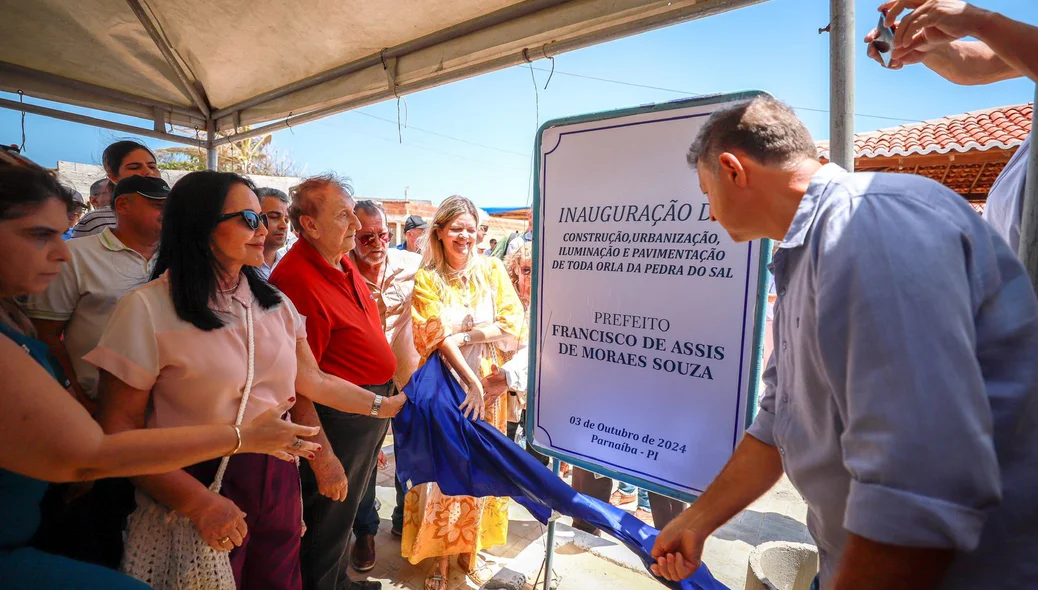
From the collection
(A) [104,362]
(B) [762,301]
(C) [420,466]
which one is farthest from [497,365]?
(A) [104,362]

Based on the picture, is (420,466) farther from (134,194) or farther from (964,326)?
(964,326)

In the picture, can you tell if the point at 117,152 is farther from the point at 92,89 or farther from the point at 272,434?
the point at 272,434

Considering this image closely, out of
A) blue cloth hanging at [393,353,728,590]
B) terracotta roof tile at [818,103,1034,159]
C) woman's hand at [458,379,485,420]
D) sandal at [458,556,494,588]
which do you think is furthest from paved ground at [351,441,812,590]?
terracotta roof tile at [818,103,1034,159]

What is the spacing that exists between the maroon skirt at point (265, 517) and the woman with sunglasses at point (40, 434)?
1.23 feet

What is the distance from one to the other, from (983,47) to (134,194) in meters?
3.13

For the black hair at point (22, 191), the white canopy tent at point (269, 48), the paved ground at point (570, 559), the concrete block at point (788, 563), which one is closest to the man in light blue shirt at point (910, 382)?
the concrete block at point (788, 563)

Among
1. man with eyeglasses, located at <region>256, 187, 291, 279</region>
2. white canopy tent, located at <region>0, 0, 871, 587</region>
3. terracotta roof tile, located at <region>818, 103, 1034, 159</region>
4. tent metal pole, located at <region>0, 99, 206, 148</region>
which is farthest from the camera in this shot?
terracotta roof tile, located at <region>818, 103, 1034, 159</region>

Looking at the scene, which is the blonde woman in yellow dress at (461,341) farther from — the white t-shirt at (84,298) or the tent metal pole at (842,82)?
the tent metal pole at (842,82)

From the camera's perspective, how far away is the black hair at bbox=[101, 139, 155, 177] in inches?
112

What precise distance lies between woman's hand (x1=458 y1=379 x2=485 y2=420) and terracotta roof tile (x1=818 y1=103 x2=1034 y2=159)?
5.87 meters

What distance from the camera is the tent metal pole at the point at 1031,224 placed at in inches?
44.2

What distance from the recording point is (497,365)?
301cm

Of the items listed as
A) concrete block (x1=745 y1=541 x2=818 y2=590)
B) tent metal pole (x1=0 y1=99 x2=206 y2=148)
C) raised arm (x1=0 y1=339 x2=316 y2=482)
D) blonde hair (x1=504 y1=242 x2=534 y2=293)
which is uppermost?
tent metal pole (x1=0 y1=99 x2=206 y2=148)

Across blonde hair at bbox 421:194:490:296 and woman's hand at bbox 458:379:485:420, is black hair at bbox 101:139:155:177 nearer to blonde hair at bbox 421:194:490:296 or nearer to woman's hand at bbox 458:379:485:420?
blonde hair at bbox 421:194:490:296
